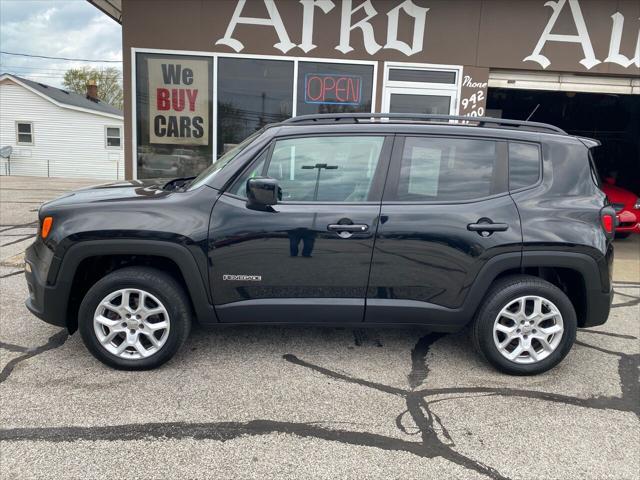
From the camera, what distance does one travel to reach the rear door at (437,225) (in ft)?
11.2

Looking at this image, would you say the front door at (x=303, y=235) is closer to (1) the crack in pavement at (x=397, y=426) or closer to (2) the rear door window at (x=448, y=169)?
(2) the rear door window at (x=448, y=169)

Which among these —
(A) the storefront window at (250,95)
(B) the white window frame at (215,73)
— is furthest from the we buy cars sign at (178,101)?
(A) the storefront window at (250,95)

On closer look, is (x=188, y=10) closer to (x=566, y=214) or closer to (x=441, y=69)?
(x=441, y=69)

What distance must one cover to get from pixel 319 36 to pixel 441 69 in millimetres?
2106

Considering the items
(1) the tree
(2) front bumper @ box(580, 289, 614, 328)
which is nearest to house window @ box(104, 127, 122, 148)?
(1) the tree

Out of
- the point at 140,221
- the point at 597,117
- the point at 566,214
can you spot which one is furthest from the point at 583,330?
the point at 597,117

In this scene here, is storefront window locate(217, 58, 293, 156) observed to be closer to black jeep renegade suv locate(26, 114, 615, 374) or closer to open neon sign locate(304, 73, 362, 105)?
open neon sign locate(304, 73, 362, 105)

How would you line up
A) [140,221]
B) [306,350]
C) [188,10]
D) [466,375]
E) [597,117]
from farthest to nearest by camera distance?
1. [597,117]
2. [188,10]
3. [306,350]
4. [466,375]
5. [140,221]

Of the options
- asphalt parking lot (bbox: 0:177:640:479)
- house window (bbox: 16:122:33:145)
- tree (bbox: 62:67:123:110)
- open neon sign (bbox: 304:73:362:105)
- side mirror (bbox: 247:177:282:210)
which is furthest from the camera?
tree (bbox: 62:67:123:110)

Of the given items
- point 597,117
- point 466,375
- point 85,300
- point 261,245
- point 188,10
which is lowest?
point 466,375

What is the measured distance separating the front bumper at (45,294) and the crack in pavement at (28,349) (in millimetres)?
437

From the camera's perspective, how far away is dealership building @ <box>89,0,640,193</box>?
25.8ft

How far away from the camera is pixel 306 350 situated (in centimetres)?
390

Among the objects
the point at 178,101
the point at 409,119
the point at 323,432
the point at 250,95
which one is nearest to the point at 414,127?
the point at 409,119
